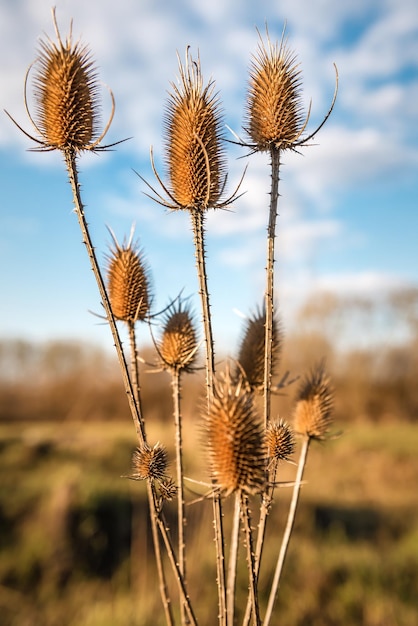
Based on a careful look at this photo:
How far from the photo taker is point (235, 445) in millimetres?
1257

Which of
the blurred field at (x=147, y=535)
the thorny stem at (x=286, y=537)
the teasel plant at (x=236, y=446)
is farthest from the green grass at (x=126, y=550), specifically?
the teasel plant at (x=236, y=446)

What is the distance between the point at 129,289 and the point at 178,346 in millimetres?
240

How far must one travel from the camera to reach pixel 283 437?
154cm

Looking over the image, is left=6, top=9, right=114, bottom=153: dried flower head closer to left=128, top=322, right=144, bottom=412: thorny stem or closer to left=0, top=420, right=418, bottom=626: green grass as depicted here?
left=128, top=322, right=144, bottom=412: thorny stem

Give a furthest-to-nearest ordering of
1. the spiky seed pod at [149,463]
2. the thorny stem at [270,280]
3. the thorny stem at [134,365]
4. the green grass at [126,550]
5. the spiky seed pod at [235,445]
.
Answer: the green grass at [126,550], the thorny stem at [134,365], the thorny stem at [270,280], the spiky seed pod at [149,463], the spiky seed pod at [235,445]

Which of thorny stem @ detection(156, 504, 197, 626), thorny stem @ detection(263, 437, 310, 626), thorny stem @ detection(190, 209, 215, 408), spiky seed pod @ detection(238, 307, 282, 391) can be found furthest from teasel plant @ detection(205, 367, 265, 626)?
spiky seed pod @ detection(238, 307, 282, 391)

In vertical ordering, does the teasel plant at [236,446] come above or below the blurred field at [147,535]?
above

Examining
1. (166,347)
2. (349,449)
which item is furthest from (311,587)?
(349,449)

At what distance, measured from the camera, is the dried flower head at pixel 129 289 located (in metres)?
1.81

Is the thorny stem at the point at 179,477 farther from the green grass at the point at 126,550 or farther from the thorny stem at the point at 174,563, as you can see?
the green grass at the point at 126,550

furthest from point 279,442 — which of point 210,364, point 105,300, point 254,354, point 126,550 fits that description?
point 126,550

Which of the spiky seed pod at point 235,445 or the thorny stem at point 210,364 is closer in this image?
the spiky seed pod at point 235,445

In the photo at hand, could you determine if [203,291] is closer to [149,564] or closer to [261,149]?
[261,149]

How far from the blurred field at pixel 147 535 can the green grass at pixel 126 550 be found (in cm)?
2
